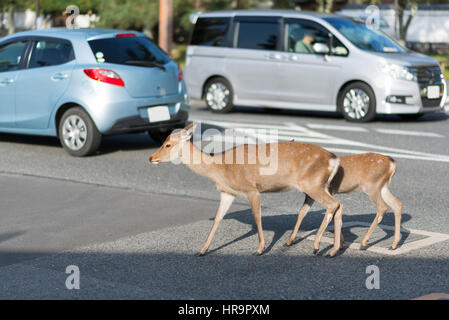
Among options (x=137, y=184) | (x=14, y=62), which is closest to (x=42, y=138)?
(x=14, y=62)

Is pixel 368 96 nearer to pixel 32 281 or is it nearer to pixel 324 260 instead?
pixel 324 260

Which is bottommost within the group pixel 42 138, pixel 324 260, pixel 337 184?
pixel 42 138

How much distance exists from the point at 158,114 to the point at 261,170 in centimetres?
522

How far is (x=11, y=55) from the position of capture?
1144 cm

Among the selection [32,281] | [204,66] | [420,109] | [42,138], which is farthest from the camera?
[204,66]

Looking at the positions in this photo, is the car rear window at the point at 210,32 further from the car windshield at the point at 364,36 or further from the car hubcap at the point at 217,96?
the car windshield at the point at 364,36

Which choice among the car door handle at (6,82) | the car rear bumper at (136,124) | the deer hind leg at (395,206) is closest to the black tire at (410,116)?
the car rear bumper at (136,124)

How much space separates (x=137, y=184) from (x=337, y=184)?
11.1 feet

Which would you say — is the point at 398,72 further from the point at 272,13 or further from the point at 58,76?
the point at 58,76

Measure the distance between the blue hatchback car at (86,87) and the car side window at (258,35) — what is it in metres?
4.50

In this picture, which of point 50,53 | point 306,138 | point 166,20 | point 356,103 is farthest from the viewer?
point 166,20

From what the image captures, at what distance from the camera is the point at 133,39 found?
1116 cm

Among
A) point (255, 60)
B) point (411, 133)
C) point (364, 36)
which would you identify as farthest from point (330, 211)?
point (255, 60)

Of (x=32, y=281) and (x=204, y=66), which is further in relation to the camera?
(x=204, y=66)
